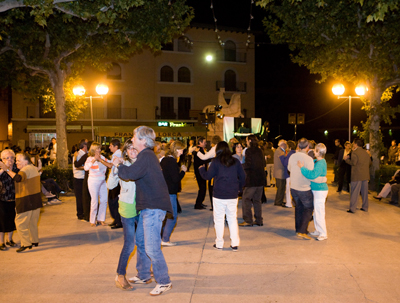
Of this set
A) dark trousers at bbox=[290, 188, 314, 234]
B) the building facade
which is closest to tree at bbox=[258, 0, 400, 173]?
dark trousers at bbox=[290, 188, 314, 234]

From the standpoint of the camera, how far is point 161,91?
33.5 m

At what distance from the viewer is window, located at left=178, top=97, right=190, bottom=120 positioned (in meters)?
34.1

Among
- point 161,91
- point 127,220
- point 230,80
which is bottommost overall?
point 127,220

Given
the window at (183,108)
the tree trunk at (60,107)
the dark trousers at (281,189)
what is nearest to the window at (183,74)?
the window at (183,108)

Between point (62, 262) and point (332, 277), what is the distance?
403cm

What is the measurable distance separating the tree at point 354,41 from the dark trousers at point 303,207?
283 inches

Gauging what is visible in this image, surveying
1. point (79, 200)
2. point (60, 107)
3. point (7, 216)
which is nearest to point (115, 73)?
point (60, 107)

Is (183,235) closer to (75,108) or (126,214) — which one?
(126,214)

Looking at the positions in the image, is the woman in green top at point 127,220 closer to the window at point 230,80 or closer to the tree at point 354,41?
the tree at point 354,41

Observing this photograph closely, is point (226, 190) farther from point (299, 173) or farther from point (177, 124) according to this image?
point (177, 124)

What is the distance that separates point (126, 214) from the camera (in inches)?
174

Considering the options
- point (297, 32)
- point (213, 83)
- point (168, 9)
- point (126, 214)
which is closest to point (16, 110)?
point (213, 83)

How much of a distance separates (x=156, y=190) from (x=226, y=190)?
202cm

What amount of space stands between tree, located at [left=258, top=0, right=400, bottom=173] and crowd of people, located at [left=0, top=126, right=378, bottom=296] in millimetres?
4786
